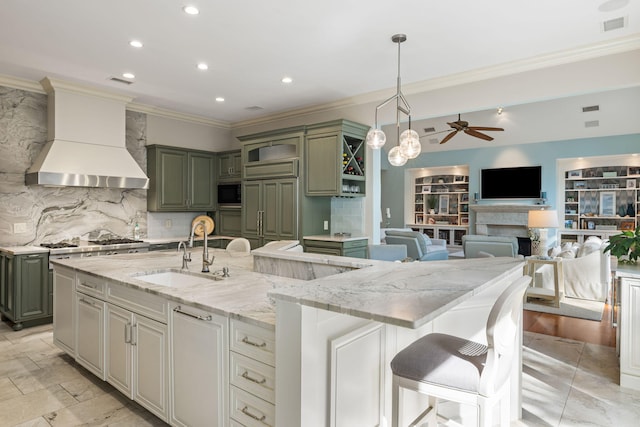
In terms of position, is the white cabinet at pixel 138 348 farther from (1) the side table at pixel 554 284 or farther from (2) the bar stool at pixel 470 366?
(1) the side table at pixel 554 284

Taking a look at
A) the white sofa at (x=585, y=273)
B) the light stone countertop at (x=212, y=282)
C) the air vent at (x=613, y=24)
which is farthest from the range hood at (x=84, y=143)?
the white sofa at (x=585, y=273)

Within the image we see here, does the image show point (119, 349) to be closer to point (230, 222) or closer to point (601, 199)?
point (230, 222)

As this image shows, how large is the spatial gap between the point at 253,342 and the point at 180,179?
4876 mm

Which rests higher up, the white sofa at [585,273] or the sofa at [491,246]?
the sofa at [491,246]

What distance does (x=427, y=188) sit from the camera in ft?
38.0

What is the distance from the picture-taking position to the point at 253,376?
174 cm

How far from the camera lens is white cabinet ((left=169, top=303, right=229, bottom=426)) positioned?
1868 millimetres

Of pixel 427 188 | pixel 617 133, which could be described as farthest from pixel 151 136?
pixel 617 133

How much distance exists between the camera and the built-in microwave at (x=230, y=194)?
250 inches

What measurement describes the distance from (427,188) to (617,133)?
461cm

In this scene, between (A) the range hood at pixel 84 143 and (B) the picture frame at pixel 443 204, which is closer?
(A) the range hood at pixel 84 143

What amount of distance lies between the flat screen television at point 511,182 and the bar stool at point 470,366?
8.98 meters

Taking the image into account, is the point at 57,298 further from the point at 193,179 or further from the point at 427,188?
the point at 427,188

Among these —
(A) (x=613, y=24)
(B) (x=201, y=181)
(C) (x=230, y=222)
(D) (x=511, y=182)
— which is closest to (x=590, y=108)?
(D) (x=511, y=182)
